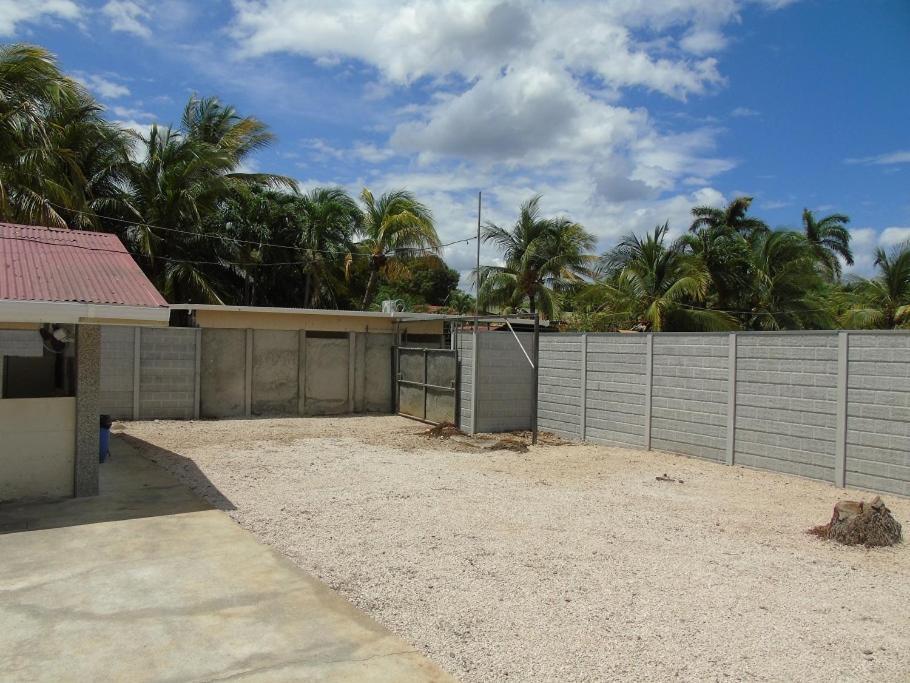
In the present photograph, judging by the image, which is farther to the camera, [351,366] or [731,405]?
[351,366]

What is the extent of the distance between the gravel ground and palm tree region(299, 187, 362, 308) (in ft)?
48.2

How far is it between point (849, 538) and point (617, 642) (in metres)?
3.48

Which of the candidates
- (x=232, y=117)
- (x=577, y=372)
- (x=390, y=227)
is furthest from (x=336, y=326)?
(x=232, y=117)

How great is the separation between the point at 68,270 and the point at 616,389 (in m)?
8.56

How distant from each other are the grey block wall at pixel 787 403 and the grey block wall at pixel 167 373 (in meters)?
10.7

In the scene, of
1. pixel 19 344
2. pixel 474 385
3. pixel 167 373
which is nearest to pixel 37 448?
pixel 19 344

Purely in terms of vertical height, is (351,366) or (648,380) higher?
(648,380)

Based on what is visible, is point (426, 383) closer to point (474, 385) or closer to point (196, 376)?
point (474, 385)

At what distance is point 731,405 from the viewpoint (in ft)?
34.1

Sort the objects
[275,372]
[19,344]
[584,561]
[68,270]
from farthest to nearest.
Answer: [275,372] → [19,344] → [68,270] → [584,561]

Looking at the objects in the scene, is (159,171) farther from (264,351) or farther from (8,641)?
(8,641)

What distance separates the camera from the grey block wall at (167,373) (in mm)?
14359

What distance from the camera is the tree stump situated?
6438 millimetres

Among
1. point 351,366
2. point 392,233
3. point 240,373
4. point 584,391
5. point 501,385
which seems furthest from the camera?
point 392,233
